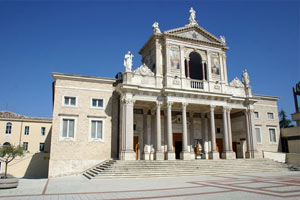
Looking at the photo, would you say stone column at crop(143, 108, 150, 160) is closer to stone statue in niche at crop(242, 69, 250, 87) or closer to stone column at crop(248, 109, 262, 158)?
stone column at crop(248, 109, 262, 158)

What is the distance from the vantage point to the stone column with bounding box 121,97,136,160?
24.0 meters

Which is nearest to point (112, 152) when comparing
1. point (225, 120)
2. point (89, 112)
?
point (89, 112)

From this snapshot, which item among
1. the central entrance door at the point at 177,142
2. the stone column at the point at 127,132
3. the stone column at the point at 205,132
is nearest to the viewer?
the stone column at the point at 127,132

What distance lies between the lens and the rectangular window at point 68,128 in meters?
25.3

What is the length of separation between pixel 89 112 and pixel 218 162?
1442 cm

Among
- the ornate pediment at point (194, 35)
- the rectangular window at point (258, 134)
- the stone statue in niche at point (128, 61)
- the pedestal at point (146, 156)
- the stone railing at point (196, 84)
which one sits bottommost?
the pedestal at point (146, 156)

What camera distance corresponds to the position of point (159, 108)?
26766 mm

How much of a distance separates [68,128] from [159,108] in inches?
383

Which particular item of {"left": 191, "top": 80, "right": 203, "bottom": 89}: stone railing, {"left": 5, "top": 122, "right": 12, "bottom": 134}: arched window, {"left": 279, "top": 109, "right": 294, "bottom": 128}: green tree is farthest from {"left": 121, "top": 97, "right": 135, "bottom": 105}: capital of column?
{"left": 279, "top": 109, "right": 294, "bottom": 128}: green tree

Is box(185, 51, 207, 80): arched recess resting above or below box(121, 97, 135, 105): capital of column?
above

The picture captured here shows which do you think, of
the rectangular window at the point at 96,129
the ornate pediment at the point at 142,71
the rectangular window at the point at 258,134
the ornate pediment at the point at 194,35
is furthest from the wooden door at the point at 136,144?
the rectangular window at the point at 258,134

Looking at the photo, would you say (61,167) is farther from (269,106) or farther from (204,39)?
(269,106)

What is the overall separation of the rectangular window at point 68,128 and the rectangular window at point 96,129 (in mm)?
2041

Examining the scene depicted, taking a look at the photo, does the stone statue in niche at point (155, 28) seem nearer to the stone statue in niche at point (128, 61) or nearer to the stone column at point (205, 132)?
the stone statue in niche at point (128, 61)
